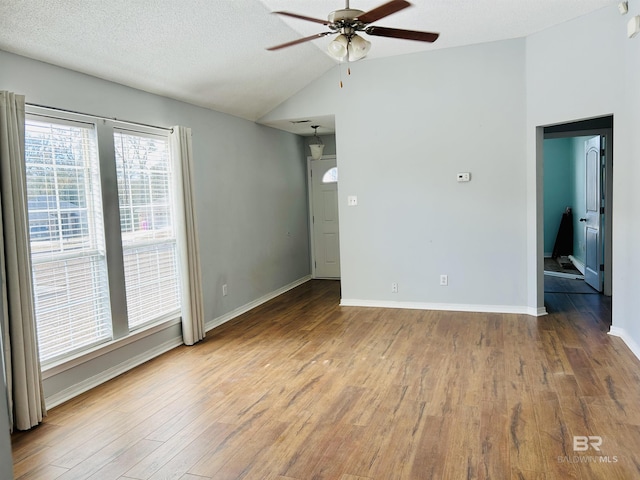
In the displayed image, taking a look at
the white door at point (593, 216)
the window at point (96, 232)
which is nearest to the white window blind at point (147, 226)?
the window at point (96, 232)

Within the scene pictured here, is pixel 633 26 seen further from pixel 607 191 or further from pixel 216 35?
pixel 216 35

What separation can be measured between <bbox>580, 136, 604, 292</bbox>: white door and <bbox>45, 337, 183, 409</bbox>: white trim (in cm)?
522

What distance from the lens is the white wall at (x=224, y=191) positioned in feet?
11.0

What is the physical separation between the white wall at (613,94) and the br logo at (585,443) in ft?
5.19

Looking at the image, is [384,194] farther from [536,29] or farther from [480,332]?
[536,29]

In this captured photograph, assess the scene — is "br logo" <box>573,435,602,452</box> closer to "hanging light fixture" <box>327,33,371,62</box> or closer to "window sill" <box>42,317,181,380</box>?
"hanging light fixture" <box>327,33,371,62</box>

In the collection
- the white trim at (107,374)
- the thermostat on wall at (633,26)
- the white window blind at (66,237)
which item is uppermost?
the thermostat on wall at (633,26)

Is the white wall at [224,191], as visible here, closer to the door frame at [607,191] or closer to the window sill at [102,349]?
the window sill at [102,349]

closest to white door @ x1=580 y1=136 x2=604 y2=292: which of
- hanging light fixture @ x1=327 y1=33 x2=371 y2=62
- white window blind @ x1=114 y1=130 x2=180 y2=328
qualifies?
hanging light fixture @ x1=327 y1=33 x2=371 y2=62

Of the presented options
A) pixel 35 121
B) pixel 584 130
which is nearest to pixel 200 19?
pixel 35 121

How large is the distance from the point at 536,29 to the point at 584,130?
1715 mm

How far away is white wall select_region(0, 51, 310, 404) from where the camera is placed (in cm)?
336

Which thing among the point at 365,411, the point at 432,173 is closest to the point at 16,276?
the point at 365,411

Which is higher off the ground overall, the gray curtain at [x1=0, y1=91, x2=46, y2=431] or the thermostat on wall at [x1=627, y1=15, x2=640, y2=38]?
the thermostat on wall at [x1=627, y1=15, x2=640, y2=38]
